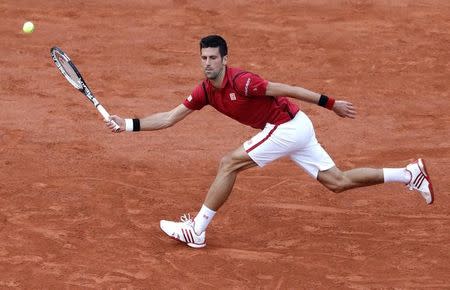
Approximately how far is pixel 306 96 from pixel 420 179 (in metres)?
1.68

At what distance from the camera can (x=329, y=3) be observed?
18.7 m

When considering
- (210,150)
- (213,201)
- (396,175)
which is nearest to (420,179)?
(396,175)

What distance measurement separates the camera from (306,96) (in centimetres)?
1040

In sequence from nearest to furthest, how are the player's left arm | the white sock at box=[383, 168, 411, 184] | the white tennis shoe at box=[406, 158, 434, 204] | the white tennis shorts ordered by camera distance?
the player's left arm < the white tennis shorts < the white sock at box=[383, 168, 411, 184] < the white tennis shoe at box=[406, 158, 434, 204]

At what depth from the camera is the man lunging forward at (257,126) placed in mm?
10484

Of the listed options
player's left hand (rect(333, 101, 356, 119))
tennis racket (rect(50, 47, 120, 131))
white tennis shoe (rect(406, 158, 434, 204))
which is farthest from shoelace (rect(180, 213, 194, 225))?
white tennis shoe (rect(406, 158, 434, 204))

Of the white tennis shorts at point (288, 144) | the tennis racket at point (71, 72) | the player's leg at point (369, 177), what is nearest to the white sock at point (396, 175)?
the player's leg at point (369, 177)

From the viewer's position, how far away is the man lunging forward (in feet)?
34.4

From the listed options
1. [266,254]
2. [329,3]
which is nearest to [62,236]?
[266,254]

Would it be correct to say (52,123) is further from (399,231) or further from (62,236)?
(399,231)

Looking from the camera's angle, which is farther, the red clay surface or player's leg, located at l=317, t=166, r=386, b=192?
player's leg, located at l=317, t=166, r=386, b=192

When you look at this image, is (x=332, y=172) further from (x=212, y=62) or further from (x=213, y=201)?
(x=212, y=62)

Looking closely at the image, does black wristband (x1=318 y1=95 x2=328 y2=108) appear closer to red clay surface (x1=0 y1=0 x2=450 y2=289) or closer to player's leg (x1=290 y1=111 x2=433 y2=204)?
player's leg (x1=290 y1=111 x2=433 y2=204)

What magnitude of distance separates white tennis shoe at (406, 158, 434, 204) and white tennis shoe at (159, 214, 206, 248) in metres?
2.22
